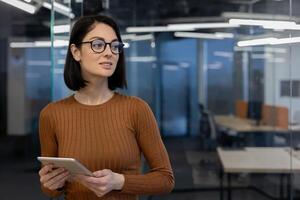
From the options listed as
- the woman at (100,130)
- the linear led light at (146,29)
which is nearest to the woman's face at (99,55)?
the woman at (100,130)

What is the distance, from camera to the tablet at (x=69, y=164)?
1.15 m

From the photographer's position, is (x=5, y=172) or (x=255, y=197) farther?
(x=5, y=172)

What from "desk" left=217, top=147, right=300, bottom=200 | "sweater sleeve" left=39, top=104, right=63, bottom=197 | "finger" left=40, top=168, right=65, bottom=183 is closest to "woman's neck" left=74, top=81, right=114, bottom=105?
"sweater sleeve" left=39, top=104, right=63, bottom=197

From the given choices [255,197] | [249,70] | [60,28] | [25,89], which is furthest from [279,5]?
[25,89]

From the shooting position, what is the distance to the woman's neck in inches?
56.9

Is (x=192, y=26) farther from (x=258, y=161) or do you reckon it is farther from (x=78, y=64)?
(x=78, y=64)

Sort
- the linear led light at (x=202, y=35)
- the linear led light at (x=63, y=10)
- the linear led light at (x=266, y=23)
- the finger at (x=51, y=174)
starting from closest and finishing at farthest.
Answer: the finger at (x=51, y=174) < the linear led light at (x=63, y=10) < the linear led light at (x=266, y=23) < the linear led light at (x=202, y=35)

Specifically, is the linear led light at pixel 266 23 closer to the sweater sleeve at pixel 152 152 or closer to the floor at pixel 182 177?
the floor at pixel 182 177

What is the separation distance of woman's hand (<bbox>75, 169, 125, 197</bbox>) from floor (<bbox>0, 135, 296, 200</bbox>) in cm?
331

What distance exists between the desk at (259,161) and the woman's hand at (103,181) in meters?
2.52

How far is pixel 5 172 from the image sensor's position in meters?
6.75

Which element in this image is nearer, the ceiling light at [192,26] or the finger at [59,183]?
the finger at [59,183]

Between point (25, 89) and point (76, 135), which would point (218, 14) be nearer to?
point (25, 89)

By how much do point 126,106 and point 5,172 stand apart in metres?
5.93
